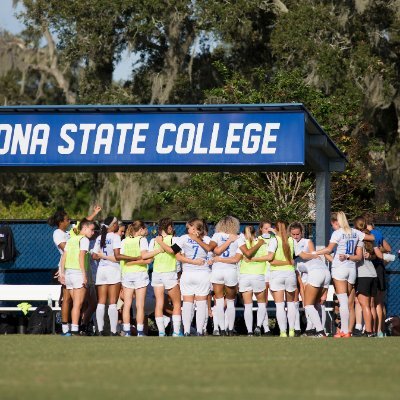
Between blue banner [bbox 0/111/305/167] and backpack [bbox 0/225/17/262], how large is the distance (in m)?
2.90

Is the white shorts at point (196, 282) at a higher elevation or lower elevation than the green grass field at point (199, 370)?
higher

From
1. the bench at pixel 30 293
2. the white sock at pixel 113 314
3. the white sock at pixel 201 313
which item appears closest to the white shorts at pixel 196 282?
the white sock at pixel 201 313

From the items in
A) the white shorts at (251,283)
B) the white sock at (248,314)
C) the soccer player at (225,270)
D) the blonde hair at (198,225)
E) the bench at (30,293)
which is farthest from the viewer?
the bench at (30,293)

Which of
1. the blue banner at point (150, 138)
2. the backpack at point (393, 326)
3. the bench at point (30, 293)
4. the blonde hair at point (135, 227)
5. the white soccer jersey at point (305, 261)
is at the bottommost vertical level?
the backpack at point (393, 326)

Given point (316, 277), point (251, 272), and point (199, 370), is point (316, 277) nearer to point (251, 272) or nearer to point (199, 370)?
point (251, 272)

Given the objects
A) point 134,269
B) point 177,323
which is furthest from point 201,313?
point 134,269

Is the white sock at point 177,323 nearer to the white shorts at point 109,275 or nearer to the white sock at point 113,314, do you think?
the white sock at point 113,314

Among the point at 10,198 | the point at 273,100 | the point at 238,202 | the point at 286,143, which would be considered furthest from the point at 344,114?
the point at 10,198

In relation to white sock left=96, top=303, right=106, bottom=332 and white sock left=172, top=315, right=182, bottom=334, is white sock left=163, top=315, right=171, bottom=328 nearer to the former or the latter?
white sock left=172, top=315, right=182, bottom=334

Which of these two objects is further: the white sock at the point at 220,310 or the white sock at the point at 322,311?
the white sock at the point at 220,310

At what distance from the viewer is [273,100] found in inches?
1425

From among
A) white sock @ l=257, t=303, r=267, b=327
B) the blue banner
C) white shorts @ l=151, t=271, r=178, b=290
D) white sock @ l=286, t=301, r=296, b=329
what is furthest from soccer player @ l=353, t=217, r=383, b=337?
white shorts @ l=151, t=271, r=178, b=290

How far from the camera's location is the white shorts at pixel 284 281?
18.5 metres

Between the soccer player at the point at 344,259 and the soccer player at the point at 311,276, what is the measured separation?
0.18m
